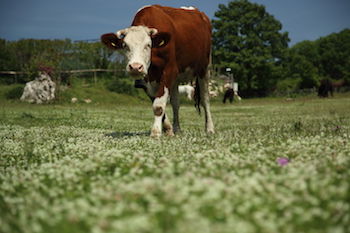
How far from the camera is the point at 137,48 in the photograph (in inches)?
370

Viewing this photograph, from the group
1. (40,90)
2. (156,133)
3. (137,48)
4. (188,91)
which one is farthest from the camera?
(188,91)

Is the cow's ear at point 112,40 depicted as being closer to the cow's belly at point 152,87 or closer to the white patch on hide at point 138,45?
the white patch on hide at point 138,45

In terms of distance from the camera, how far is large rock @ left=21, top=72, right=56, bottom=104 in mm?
41438

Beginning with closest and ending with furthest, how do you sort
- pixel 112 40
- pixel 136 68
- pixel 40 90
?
1. pixel 136 68
2. pixel 112 40
3. pixel 40 90

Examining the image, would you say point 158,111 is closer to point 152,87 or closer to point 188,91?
point 152,87

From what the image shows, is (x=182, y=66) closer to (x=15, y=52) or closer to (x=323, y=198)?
(x=323, y=198)

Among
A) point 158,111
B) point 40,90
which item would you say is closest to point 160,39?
point 158,111

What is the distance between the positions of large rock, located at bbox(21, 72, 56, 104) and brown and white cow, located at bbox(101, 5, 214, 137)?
32.7 m

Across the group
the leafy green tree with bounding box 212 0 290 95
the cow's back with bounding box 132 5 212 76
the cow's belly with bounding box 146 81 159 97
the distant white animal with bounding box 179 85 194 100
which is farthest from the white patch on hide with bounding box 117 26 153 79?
the leafy green tree with bounding box 212 0 290 95

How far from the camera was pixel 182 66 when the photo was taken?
11.1 m

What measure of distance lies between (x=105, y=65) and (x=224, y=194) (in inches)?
2220

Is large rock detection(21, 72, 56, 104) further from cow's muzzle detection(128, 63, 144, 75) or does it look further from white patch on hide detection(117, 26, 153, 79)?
cow's muzzle detection(128, 63, 144, 75)

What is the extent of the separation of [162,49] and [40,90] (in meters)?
35.1

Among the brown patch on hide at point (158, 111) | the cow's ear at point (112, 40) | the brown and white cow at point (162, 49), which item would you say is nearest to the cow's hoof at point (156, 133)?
the brown and white cow at point (162, 49)
